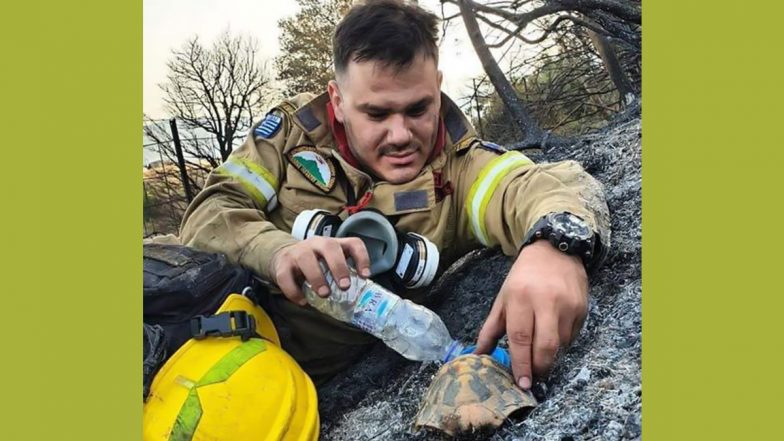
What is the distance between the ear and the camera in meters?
→ 1.52

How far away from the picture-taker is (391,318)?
1265mm

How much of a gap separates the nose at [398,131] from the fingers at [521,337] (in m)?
0.54

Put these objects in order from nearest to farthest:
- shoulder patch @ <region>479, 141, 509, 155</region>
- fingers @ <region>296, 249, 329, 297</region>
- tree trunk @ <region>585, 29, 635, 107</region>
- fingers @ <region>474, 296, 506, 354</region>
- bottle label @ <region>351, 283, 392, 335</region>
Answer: fingers @ <region>474, 296, 506, 354</region>
fingers @ <region>296, 249, 329, 297</region>
bottle label @ <region>351, 283, 392, 335</region>
shoulder patch @ <region>479, 141, 509, 155</region>
tree trunk @ <region>585, 29, 635, 107</region>

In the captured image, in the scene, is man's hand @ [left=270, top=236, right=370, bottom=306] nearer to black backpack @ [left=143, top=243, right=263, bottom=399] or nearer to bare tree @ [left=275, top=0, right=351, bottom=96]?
black backpack @ [left=143, top=243, right=263, bottom=399]

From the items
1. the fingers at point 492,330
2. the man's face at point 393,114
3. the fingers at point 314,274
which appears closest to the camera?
the fingers at point 492,330

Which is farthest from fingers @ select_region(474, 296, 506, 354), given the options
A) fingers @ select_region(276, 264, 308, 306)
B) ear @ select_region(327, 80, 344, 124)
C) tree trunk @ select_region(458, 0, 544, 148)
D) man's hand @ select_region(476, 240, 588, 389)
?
tree trunk @ select_region(458, 0, 544, 148)

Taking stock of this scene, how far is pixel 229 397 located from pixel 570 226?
614mm

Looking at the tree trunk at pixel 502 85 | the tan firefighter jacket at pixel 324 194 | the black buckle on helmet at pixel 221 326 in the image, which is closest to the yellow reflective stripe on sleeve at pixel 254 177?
the tan firefighter jacket at pixel 324 194

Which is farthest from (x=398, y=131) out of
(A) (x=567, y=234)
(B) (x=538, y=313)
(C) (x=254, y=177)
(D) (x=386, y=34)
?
(B) (x=538, y=313)

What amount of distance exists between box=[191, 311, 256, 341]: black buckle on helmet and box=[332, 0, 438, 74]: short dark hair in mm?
613

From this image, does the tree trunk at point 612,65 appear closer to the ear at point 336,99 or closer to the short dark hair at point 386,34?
the short dark hair at point 386,34

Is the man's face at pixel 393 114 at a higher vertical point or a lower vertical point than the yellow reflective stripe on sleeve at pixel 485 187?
higher

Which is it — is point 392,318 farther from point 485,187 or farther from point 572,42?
point 572,42

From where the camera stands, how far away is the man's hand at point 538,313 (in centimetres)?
91
